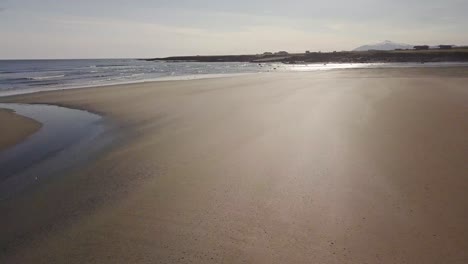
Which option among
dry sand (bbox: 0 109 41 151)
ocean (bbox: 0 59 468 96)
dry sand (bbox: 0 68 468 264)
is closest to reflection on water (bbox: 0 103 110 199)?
dry sand (bbox: 0 109 41 151)

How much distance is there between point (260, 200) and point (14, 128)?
1118 cm

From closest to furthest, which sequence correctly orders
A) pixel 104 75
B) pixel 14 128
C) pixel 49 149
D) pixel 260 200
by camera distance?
1. pixel 260 200
2. pixel 49 149
3. pixel 14 128
4. pixel 104 75

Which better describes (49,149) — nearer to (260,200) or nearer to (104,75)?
(260,200)

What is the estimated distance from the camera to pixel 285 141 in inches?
380

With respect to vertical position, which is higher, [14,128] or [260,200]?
[260,200]

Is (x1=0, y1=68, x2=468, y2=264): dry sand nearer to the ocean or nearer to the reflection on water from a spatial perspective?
the reflection on water

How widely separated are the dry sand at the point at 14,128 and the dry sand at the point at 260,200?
3773 millimetres

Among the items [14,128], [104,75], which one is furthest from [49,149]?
[104,75]

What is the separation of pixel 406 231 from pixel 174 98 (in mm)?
16642

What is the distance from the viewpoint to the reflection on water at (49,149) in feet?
26.0

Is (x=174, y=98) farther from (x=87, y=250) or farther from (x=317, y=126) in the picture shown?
(x=87, y=250)

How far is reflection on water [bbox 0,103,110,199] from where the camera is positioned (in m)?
7.93

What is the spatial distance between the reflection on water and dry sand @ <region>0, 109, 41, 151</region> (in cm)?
30

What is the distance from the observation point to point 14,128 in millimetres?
13391
